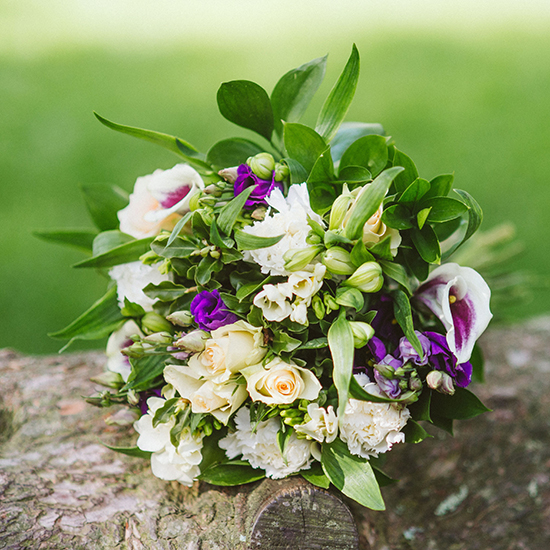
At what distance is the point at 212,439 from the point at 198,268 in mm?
342

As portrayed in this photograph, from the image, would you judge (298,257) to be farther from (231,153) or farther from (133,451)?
(133,451)

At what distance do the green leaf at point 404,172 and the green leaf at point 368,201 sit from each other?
0.35ft

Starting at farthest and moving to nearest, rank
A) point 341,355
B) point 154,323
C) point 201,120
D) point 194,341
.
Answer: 1. point 201,120
2. point 154,323
3. point 194,341
4. point 341,355

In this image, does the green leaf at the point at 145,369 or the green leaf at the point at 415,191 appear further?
the green leaf at the point at 145,369

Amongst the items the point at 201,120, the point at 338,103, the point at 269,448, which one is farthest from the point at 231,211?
the point at 201,120

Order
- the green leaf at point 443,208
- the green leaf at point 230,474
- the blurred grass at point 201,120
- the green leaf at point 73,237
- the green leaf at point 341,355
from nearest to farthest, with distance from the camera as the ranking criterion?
the green leaf at point 341,355 → the green leaf at point 443,208 → the green leaf at point 230,474 → the green leaf at point 73,237 → the blurred grass at point 201,120

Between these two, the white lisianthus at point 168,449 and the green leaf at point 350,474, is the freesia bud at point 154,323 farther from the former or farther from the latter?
the green leaf at point 350,474

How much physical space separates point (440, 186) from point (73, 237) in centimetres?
83

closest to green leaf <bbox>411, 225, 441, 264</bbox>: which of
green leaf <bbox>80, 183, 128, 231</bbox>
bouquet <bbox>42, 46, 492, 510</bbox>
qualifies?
bouquet <bbox>42, 46, 492, 510</bbox>

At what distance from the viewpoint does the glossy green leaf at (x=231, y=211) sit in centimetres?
92

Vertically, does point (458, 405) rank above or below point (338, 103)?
below

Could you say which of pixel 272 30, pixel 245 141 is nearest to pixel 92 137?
pixel 272 30

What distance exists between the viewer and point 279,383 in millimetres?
911

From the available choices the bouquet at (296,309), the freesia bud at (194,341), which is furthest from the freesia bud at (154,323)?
the freesia bud at (194,341)
